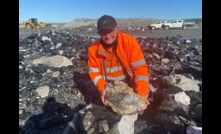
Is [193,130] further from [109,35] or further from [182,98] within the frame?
[109,35]

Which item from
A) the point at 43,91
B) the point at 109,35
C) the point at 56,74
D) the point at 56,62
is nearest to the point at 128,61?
the point at 109,35

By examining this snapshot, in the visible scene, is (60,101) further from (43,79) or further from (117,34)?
(117,34)

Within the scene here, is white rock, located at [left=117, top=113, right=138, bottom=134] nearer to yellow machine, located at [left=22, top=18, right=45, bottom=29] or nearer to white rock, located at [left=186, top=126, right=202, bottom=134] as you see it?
white rock, located at [left=186, top=126, right=202, bottom=134]

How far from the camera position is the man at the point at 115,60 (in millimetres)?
4293

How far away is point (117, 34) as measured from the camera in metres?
4.49

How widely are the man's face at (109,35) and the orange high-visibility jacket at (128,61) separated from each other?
107 millimetres

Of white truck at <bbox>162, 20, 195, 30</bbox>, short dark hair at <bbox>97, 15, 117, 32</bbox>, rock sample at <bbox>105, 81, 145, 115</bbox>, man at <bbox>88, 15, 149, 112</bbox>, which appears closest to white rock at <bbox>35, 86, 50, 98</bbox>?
man at <bbox>88, 15, 149, 112</bbox>

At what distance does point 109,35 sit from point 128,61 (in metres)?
0.52

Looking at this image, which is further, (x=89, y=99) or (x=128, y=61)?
(x=89, y=99)

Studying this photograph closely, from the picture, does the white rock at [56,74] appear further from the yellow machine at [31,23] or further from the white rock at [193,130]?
the yellow machine at [31,23]

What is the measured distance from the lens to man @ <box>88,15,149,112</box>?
4.29 metres

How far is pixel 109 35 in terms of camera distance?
4383 millimetres
